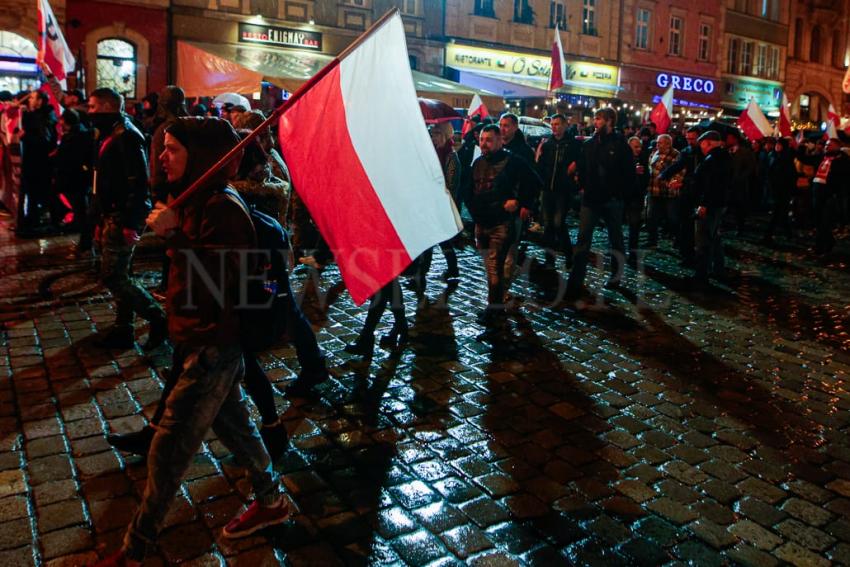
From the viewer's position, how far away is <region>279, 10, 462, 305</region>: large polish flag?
3.48 m

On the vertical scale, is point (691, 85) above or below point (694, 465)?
above

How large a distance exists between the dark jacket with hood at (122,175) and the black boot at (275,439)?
8.87ft

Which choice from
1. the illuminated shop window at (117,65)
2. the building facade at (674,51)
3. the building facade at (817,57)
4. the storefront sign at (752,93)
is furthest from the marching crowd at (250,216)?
the building facade at (817,57)

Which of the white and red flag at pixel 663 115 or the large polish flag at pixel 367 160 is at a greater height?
the white and red flag at pixel 663 115

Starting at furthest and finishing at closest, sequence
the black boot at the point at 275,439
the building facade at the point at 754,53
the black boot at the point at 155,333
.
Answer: the building facade at the point at 754,53
the black boot at the point at 155,333
the black boot at the point at 275,439

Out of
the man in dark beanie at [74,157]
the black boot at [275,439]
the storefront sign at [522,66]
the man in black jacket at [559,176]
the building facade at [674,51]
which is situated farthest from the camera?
the building facade at [674,51]

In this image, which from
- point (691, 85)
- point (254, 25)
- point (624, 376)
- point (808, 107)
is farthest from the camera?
point (808, 107)

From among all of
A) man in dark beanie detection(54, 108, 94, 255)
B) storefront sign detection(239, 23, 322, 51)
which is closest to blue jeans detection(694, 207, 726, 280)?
man in dark beanie detection(54, 108, 94, 255)

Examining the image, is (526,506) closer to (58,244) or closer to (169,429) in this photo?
(169,429)

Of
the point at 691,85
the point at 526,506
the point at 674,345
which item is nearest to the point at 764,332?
the point at 674,345

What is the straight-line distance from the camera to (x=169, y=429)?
3025mm

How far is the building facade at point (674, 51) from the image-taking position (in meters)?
32.1

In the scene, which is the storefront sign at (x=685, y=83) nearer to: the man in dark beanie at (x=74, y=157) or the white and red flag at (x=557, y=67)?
the white and red flag at (x=557, y=67)

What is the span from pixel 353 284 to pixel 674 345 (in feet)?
13.9
